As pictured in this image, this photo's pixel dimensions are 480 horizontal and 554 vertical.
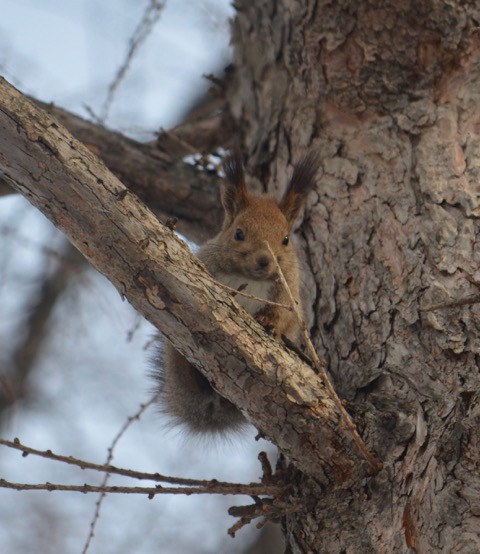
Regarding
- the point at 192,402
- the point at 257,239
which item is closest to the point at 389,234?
the point at 257,239

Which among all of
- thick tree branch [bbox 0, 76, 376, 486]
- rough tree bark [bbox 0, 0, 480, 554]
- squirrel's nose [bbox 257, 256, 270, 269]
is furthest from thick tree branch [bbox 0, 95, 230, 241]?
thick tree branch [bbox 0, 76, 376, 486]

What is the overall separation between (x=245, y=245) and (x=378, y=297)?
0.57 metres

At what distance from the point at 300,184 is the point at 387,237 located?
373mm

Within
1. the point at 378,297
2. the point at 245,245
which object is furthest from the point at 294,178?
the point at 378,297

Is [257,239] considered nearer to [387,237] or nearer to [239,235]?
[239,235]

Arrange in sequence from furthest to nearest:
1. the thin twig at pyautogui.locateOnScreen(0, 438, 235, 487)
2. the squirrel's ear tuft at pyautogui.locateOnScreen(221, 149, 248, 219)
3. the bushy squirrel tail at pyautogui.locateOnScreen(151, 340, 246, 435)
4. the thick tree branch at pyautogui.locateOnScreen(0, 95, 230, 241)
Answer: the thick tree branch at pyautogui.locateOnScreen(0, 95, 230, 241)
the squirrel's ear tuft at pyautogui.locateOnScreen(221, 149, 248, 219)
the bushy squirrel tail at pyautogui.locateOnScreen(151, 340, 246, 435)
the thin twig at pyautogui.locateOnScreen(0, 438, 235, 487)

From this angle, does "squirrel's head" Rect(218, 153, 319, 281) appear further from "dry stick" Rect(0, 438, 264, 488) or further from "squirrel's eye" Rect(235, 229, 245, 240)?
"dry stick" Rect(0, 438, 264, 488)

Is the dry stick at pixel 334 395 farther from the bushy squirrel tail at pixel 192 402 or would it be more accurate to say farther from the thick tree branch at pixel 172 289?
the bushy squirrel tail at pixel 192 402

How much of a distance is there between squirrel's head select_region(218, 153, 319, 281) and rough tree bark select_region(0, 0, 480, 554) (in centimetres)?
10

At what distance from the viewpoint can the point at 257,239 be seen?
2832 millimetres

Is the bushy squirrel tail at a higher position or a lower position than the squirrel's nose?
lower

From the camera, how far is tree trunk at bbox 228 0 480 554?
200cm

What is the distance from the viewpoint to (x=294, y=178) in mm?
2730

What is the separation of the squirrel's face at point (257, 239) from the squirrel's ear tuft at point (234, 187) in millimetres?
30
